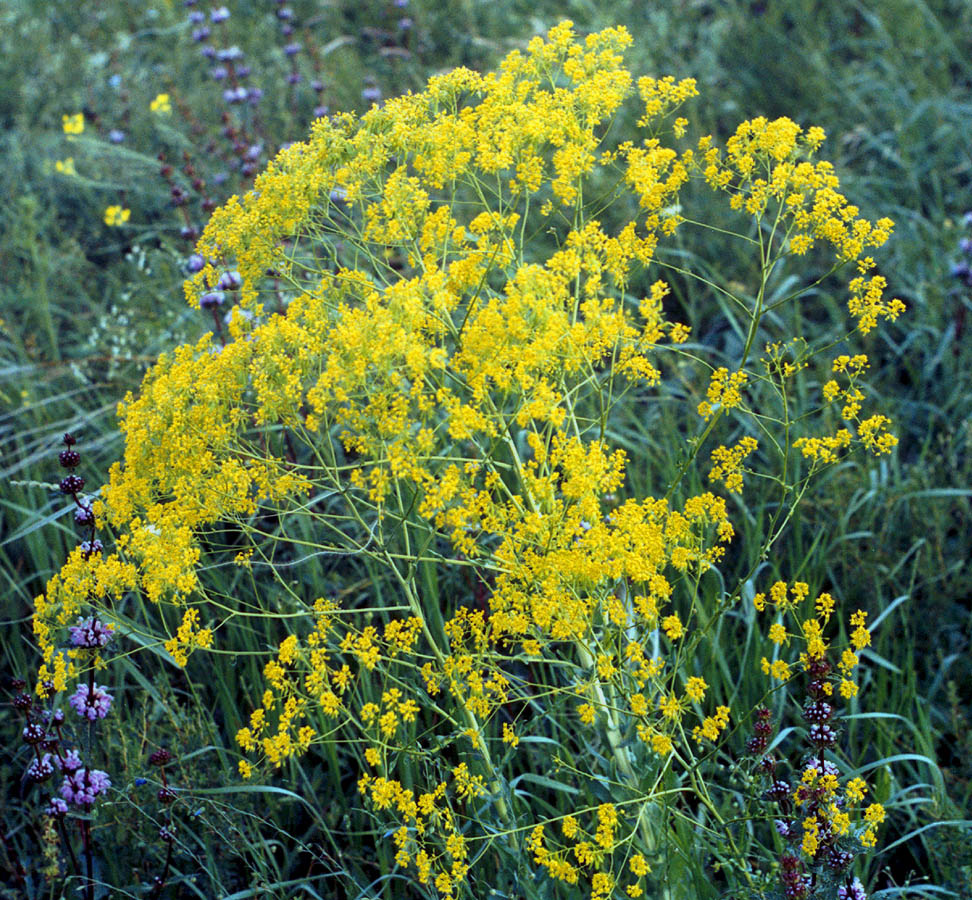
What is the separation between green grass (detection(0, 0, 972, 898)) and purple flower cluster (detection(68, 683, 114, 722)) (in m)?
0.14

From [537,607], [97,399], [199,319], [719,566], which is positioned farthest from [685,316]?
[537,607]

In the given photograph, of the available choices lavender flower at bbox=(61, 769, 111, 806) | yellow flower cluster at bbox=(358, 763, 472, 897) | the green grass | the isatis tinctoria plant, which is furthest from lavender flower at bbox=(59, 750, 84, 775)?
yellow flower cluster at bbox=(358, 763, 472, 897)

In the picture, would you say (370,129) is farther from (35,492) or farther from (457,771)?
(35,492)

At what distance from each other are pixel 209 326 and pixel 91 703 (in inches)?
84.1

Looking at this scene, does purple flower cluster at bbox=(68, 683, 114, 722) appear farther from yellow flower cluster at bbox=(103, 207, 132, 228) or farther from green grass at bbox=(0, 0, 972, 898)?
yellow flower cluster at bbox=(103, 207, 132, 228)

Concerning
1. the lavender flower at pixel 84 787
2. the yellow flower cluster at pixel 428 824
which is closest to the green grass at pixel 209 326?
the lavender flower at pixel 84 787

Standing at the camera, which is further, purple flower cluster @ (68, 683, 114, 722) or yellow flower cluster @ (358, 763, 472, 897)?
purple flower cluster @ (68, 683, 114, 722)

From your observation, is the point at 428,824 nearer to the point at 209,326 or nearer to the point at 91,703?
the point at 91,703

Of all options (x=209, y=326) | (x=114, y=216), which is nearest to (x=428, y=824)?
(x=209, y=326)

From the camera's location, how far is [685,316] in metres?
4.53

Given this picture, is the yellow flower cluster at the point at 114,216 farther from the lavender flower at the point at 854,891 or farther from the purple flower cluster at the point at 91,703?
the lavender flower at the point at 854,891

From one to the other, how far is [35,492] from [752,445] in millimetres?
2615

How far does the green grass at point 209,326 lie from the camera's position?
2555mm

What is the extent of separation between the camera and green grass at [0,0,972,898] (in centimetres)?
255
